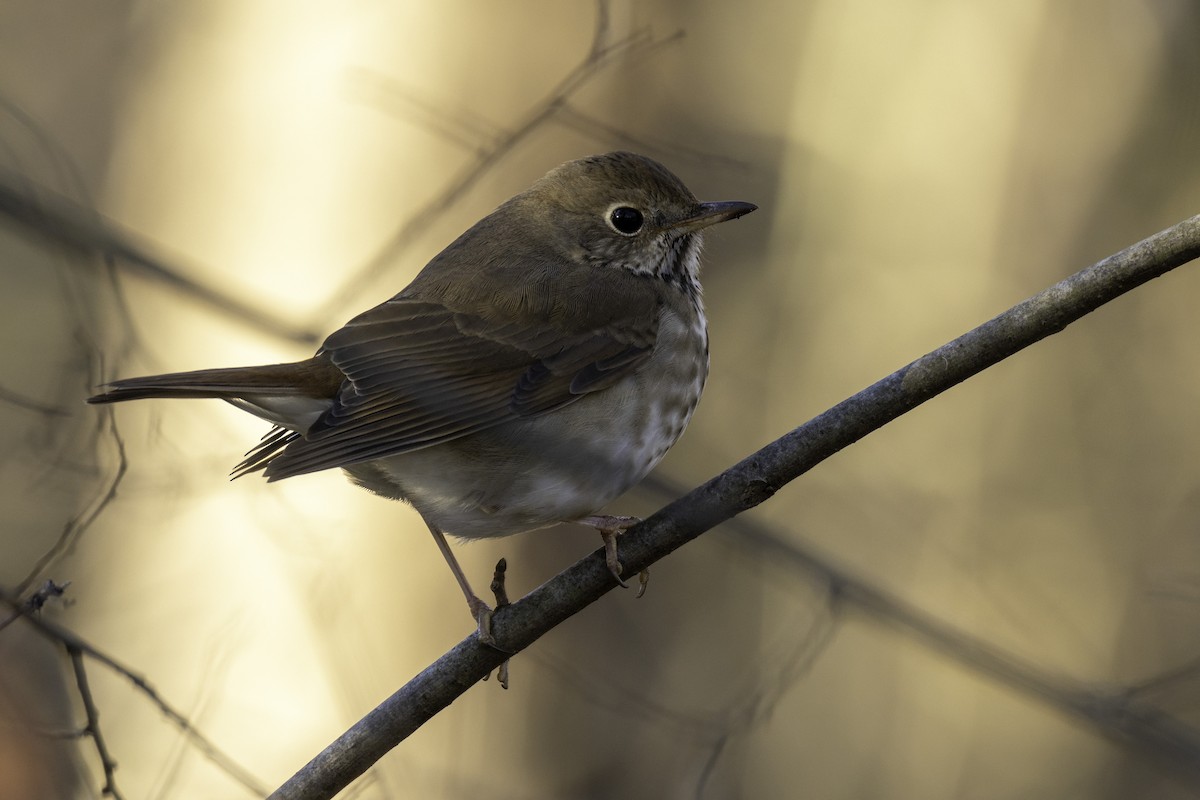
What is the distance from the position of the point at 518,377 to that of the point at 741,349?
3.54 meters

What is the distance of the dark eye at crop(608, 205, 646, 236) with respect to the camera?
13.3 feet

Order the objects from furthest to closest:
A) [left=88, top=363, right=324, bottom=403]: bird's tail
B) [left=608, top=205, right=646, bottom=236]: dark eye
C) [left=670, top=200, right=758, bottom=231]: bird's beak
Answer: [left=608, top=205, right=646, bottom=236]: dark eye, [left=670, top=200, right=758, bottom=231]: bird's beak, [left=88, top=363, right=324, bottom=403]: bird's tail

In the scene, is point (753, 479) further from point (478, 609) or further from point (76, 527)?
point (76, 527)

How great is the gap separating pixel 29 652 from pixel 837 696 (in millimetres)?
4068

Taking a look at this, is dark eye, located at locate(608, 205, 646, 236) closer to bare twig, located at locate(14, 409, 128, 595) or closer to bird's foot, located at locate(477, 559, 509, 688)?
bird's foot, located at locate(477, 559, 509, 688)

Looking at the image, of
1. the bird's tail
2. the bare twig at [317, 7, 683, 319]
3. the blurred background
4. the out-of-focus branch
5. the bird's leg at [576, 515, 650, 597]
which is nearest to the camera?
the out-of-focus branch

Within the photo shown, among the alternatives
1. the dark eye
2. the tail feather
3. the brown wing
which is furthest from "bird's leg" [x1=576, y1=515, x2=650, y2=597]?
the dark eye

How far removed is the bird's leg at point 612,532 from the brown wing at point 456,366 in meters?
0.41

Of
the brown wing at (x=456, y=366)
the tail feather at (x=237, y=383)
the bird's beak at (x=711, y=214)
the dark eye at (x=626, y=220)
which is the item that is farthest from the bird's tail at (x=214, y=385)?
the bird's beak at (x=711, y=214)

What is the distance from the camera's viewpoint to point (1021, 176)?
732 centimetres

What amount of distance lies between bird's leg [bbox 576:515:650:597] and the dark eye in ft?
3.59

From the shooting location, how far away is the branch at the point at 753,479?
2.46 meters

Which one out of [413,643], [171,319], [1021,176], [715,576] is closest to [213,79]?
[171,319]

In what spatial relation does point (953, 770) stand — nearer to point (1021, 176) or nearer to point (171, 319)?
point (1021, 176)
